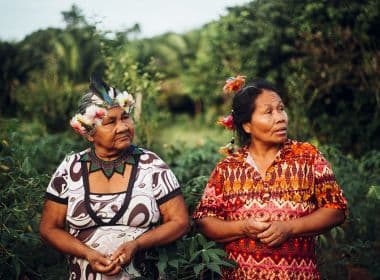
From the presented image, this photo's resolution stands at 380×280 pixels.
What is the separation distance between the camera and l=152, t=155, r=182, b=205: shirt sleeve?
287 centimetres

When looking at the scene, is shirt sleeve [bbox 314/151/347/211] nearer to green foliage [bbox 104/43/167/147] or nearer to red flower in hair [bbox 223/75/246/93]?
red flower in hair [bbox 223/75/246/93]

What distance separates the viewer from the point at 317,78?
6.67 meters

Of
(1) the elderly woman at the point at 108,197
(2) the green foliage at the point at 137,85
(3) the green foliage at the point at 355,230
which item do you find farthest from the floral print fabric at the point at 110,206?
(2) the green foliage at the point at 137,85

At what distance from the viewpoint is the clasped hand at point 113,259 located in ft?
8.88

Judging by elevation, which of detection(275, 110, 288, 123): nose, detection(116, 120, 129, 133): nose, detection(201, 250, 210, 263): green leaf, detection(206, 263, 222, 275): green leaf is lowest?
detection(206, 263, 222, 275): green leaf

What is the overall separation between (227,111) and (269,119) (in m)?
2.16

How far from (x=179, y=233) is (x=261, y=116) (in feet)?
2.26

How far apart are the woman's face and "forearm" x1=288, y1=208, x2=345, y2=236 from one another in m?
0.39

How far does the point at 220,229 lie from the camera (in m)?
2.96

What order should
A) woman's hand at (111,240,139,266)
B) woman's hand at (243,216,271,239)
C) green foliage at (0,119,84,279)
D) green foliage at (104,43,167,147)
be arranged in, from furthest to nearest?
green foliage at (104,43,167,147)
green foliage at (0,119,84,279)
woman's hand at (243,216,271,239)
woman's hand at (111,240,139,266)

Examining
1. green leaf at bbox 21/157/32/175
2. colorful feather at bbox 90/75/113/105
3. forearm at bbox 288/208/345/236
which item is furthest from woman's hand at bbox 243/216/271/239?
green leaf at bbox 21/157/32/175

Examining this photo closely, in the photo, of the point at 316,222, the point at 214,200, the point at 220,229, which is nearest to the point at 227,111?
the point at 214,200

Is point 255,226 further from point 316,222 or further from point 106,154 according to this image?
point 106,154

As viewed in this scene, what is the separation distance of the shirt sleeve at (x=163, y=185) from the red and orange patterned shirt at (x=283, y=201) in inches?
→ 11.2
